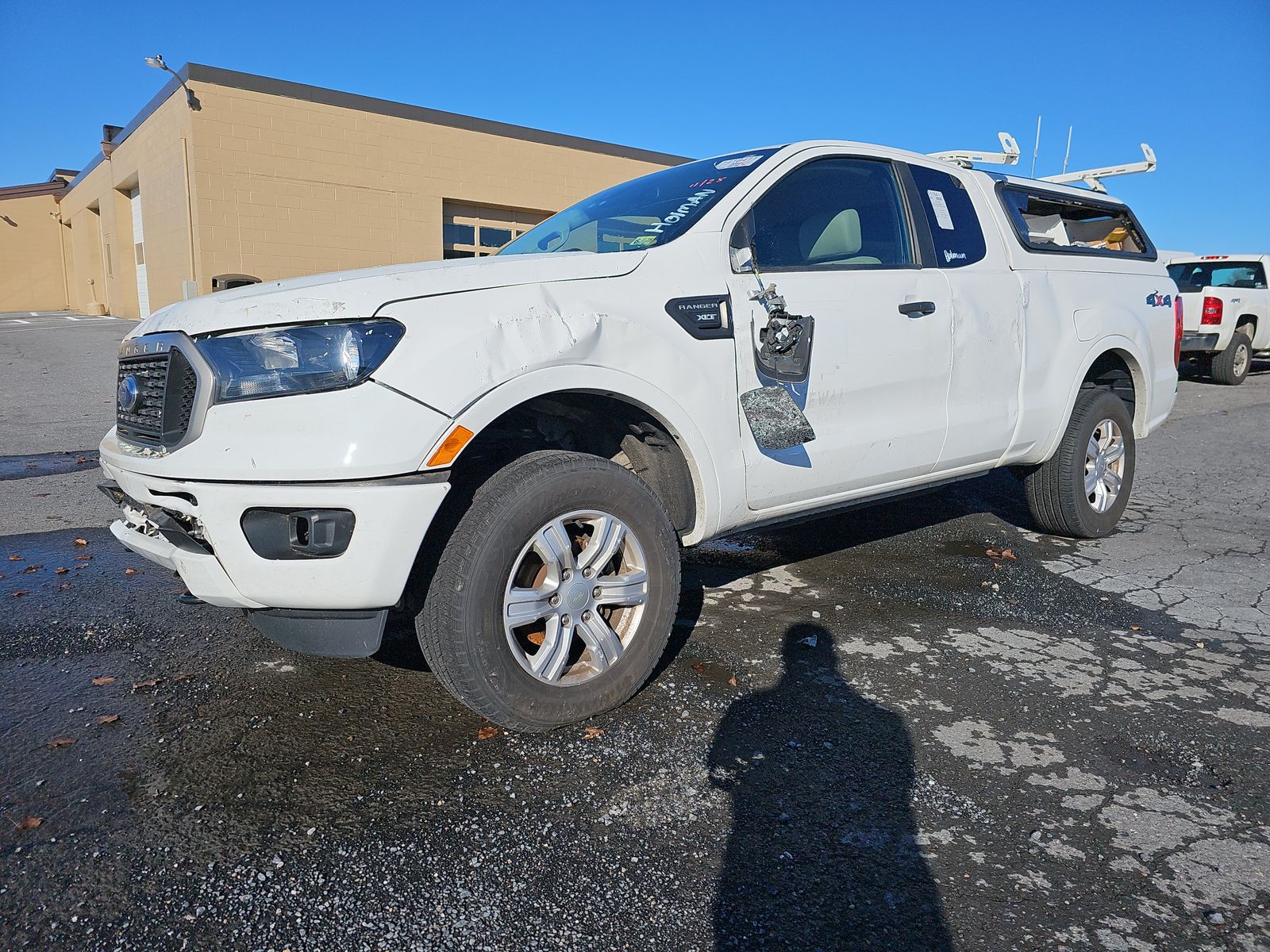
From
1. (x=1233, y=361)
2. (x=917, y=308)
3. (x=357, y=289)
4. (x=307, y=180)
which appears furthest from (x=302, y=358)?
(x=1233, y=361)

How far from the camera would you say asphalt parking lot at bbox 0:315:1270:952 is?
2.03 meters

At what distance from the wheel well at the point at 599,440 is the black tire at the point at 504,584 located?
27cm

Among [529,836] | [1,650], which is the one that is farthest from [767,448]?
[1,650]

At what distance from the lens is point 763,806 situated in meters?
2.47

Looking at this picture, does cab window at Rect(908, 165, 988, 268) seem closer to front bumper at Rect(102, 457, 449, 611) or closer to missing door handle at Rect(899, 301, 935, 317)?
missing door handle at Rect(899, 301, 935, 317)

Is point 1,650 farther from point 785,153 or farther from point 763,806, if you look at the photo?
point 785,153

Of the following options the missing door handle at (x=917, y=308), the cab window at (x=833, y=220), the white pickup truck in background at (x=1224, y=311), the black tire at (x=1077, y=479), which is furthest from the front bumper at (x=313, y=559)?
the white pickup truck in background at (x=1224, y=311)

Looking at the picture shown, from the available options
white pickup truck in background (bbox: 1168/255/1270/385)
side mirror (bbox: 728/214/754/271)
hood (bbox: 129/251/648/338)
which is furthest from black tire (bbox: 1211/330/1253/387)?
hood (bbox: 129/251/648/338)

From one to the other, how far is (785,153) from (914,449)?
140 cm

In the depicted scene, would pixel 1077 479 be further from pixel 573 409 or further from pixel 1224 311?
pixel 1224 311

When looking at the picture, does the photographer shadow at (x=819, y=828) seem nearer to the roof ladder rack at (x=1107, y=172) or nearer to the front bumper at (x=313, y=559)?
the front bumper at (x=313, y=559)

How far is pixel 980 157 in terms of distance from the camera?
473cm

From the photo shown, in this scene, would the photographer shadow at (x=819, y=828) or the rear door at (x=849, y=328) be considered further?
the rear door at (x=849, y=328)

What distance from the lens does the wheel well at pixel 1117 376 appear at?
5.27 m
